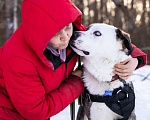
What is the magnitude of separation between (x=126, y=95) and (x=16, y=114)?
1.04m

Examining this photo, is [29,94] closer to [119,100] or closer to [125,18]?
[119,100]

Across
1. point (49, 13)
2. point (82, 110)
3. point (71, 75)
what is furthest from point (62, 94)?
point (49, 13)

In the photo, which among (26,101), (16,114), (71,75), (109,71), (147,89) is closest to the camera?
(26,101)

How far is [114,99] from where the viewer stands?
1681mm

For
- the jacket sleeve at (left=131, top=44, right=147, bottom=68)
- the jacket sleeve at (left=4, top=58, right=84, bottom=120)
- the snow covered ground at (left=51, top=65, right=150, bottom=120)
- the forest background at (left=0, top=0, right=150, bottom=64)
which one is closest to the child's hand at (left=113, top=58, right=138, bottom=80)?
the jacket sleeve at (left=131, top=44, right=147, bottom=68)

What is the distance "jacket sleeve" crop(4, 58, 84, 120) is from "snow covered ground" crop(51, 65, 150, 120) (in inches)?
46.9

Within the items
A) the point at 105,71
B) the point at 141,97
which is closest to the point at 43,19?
the point at 105,71

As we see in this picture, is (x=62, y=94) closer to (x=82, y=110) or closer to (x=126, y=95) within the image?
(x=82, y=110)

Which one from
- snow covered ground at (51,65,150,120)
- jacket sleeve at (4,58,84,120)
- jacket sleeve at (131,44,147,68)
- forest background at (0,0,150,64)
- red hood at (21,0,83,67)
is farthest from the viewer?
forest background at (0,0,150,64)

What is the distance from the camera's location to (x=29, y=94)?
1.44 meters

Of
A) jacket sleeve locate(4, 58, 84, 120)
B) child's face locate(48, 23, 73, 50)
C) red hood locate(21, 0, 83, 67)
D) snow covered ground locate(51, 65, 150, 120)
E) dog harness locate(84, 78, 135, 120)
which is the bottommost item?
snow covered ground locate(51, 65, 150, 120)

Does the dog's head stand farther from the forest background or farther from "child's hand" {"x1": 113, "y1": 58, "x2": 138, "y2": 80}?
the forest background

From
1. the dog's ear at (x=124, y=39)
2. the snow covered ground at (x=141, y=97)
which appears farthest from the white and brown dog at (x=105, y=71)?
the snow covered ground at (x=141, y=97)

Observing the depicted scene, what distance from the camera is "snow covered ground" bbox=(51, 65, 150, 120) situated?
8.73 feet
